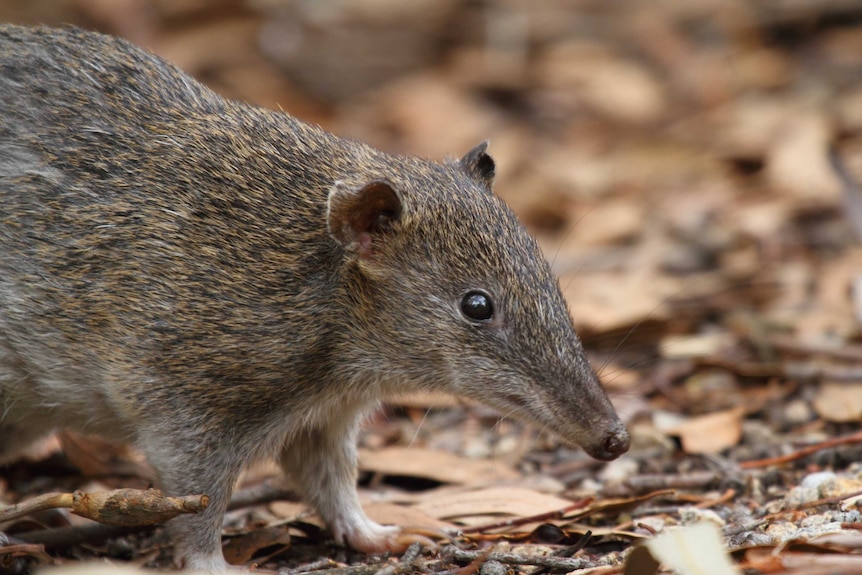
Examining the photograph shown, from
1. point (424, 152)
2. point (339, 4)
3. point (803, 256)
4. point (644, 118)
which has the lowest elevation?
point (803, 256)

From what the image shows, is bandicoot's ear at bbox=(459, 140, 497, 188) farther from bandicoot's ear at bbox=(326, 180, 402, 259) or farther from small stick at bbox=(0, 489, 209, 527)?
small stick at bbox=(0, 489, 209, 527)

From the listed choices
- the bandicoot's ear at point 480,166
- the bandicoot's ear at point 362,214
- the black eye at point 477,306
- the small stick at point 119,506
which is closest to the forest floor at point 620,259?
the small stick at point 119,506

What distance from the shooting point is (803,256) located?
1139cm

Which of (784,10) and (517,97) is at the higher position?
(784,10)

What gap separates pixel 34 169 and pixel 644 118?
10.2 metres

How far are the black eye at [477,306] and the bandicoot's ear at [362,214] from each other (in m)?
0.62

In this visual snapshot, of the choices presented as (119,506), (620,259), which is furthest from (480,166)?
(620,259)

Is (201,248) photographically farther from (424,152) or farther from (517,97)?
(517,97)

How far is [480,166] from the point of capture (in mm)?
7375

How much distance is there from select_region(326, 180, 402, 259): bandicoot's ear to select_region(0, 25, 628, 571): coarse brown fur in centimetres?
1

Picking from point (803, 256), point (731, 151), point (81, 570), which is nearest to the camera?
point (81, 570)

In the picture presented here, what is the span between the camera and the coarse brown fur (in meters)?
6.38

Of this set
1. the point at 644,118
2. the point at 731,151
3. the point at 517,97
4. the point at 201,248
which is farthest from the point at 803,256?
the point at 201,248

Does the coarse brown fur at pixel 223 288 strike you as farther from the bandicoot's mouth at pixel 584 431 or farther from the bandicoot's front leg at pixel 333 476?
the bandicoot's front leg at pixel 333 476
